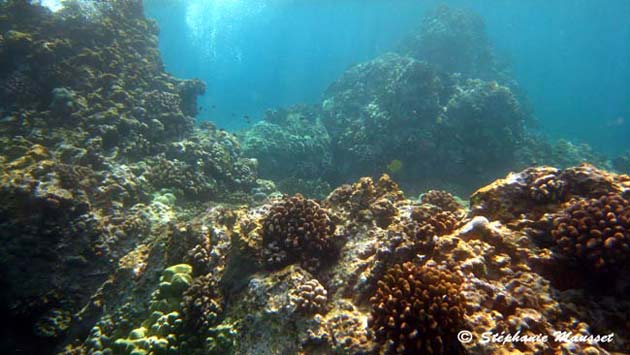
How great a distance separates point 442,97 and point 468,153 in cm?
429

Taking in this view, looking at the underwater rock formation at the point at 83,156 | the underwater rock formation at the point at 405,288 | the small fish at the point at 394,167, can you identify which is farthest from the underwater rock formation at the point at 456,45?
the underwater rock formation at the point at 405,288

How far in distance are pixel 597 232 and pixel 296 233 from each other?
13.8 ft

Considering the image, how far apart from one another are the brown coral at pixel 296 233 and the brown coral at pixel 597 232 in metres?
3.42

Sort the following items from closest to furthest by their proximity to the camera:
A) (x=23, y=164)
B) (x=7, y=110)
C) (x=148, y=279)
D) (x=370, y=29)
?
(x=148, y=279) < (x=23, y=164) < (x=7, y=110) < (x=370, y=29)

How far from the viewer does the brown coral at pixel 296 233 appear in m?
5.63

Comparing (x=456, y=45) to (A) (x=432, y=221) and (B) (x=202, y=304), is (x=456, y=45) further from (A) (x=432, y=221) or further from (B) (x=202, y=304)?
(B) (x=202, y=304)

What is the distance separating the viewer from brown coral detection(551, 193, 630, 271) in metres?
4.02

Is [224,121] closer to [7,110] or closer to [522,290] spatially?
[7,110]

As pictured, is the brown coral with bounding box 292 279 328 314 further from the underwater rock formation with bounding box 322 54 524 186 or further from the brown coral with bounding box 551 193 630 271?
the underwater rock formation with bounding box 322 54 524 186

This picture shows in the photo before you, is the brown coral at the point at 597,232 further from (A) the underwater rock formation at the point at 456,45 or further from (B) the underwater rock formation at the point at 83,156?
(A) the underwater rock formation at the point at 456,45

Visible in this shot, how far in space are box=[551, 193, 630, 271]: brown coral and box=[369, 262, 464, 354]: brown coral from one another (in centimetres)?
167

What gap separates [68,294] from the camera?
7035mm

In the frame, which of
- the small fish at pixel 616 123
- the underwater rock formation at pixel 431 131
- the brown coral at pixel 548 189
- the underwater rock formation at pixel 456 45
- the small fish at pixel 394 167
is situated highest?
the small fish at pixel 616 123

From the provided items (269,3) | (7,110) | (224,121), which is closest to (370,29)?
(269,3)
